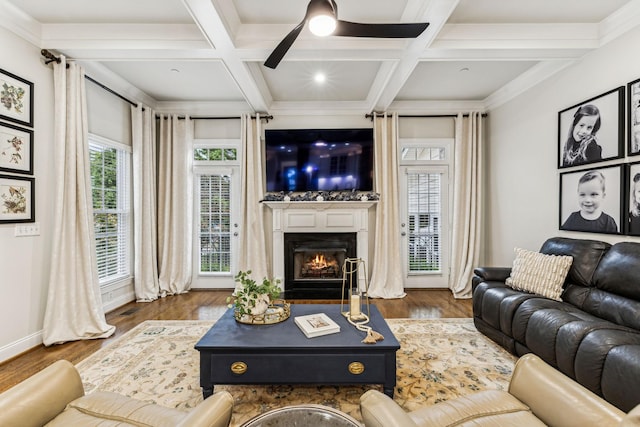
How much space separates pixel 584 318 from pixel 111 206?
5.09 m

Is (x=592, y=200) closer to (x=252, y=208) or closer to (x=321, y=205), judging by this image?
(x=321, y=205)

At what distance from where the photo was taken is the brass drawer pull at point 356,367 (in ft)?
6.30

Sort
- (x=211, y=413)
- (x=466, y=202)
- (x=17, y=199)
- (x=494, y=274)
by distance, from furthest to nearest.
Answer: (x=466, y=202), (x=494, y=274), (x=17, y=199), (x=211, y=413)

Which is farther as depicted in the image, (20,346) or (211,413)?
(20,346)

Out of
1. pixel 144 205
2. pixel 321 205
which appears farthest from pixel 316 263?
pixel 144 205

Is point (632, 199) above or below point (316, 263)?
above

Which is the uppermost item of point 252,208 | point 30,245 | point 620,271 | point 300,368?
point 252,208

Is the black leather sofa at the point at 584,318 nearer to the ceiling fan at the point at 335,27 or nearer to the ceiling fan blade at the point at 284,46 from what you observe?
the ceiling fan at the point at 335,27

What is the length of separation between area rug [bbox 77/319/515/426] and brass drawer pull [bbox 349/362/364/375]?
0.26 metres

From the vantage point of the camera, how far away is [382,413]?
1139 mm

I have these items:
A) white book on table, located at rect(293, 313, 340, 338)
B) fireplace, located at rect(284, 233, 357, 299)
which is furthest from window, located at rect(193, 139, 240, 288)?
white book on table, located at rect(293, 313, 340, 338)

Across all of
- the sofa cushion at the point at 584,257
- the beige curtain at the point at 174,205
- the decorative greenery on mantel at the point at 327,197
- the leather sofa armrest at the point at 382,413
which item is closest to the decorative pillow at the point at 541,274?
the sofa cushion at the point at 584,257

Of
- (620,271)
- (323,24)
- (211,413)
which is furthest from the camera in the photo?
(620,271)

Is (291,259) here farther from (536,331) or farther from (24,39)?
(24,39)
